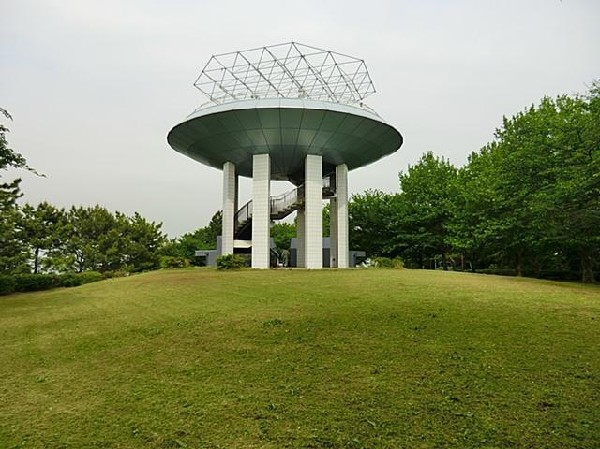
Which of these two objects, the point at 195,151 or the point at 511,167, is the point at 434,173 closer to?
the point at 511,167

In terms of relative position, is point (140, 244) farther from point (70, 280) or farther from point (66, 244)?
point (70, 280)

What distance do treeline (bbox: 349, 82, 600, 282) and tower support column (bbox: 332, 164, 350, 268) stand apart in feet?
26.8

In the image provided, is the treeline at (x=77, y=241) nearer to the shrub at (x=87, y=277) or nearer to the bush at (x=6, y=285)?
the shrub at (x=87, y=277)

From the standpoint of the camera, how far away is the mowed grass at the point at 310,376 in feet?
15.6

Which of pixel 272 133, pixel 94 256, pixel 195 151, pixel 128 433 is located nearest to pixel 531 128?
pixel 272 133

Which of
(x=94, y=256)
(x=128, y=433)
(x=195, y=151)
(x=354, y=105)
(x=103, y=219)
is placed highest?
(x=354, y=105)

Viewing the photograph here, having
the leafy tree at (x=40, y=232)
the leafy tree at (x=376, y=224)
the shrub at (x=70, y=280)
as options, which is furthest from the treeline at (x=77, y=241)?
the leafy tree at (x=376, y=224)

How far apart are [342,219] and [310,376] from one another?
23726mm

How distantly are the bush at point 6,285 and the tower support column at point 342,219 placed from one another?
19438mm

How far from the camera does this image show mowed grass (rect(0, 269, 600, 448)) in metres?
4.75

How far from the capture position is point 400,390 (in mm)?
5730

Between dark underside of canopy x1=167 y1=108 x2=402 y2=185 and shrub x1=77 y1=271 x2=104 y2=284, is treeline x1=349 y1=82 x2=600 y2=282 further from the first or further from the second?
shrub x1=77 y1=271 x2=104 y2=284

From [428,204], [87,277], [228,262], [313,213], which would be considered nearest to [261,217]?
[313,213]

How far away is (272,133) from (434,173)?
1999cm
